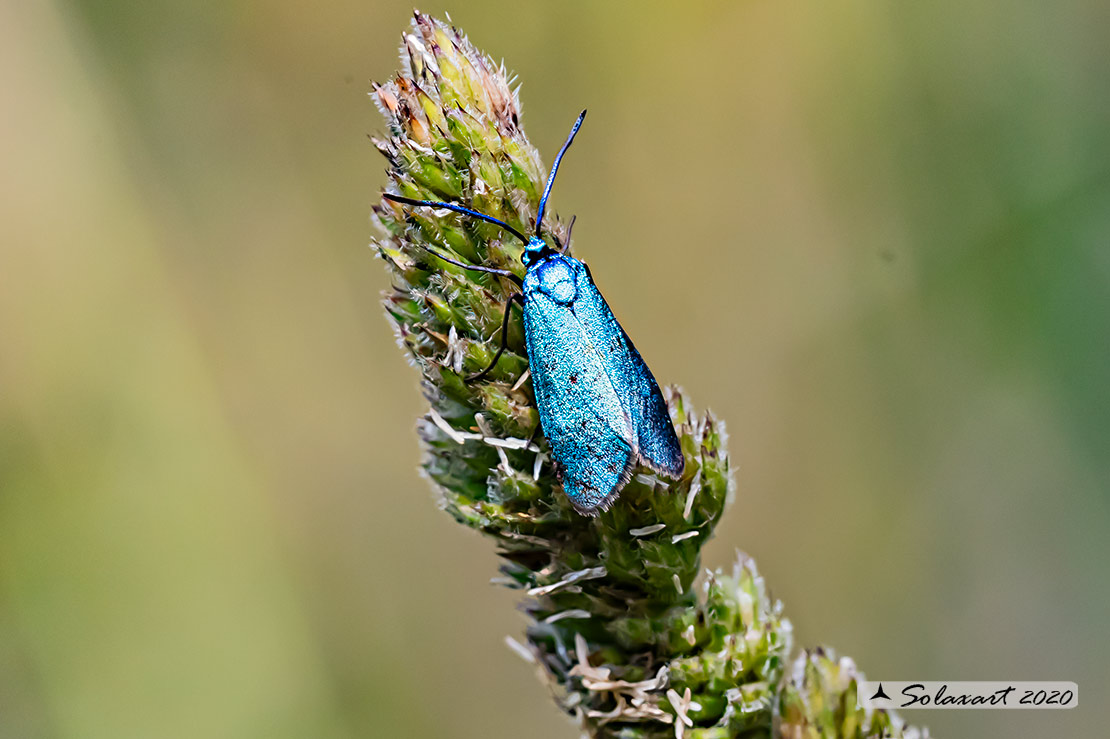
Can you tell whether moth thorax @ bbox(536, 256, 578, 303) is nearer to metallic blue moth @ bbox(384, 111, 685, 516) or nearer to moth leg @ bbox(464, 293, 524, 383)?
metallic blue moth @ bbox(384, 111, 685, 516)

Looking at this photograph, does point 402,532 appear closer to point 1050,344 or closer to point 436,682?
point 436,682

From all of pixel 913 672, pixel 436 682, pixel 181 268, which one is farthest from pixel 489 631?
pixel 181 268

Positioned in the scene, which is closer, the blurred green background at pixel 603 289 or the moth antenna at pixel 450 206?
the moth antenna at pixel 450 206

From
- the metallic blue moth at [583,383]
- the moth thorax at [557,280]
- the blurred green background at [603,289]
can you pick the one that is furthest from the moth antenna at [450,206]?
the blurred green background at [603,289]

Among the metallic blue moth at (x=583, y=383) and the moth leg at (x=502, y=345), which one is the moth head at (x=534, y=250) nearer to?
the metallic blue moth at (x=583, y=383)

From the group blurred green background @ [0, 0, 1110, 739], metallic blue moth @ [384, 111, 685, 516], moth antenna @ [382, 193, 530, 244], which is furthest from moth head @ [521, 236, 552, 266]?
blurred green background @ [0, 0, 1110, 739]

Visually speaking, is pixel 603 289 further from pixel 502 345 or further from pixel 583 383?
pixel 502 345

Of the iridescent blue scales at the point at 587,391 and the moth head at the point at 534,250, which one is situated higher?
the moth head at the point at 534,250

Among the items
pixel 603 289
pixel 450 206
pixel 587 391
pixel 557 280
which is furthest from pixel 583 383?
pixel 603 289
